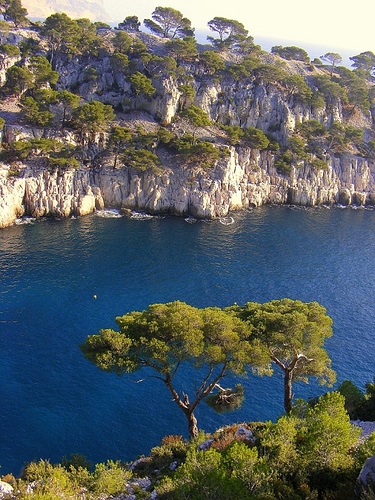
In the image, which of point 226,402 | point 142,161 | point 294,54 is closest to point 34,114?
point 142,161

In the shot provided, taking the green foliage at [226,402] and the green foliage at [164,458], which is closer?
the green foliage at [164,458]

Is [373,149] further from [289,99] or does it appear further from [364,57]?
[364,57]

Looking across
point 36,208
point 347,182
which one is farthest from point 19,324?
point 347,182

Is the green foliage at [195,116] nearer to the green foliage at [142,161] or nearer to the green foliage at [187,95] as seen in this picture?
the green foliage at [187,95]

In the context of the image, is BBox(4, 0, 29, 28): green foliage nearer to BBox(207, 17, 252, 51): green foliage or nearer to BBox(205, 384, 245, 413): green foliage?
BBox(207, 17, 252, 51): green foliage

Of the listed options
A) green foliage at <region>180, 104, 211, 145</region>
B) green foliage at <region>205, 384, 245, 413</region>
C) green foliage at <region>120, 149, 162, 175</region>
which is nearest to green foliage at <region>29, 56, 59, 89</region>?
green foliage at <region>120, 149, 162, 175</region>

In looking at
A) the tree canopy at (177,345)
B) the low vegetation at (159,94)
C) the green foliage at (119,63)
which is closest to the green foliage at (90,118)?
the low vegetation at (159,94)
